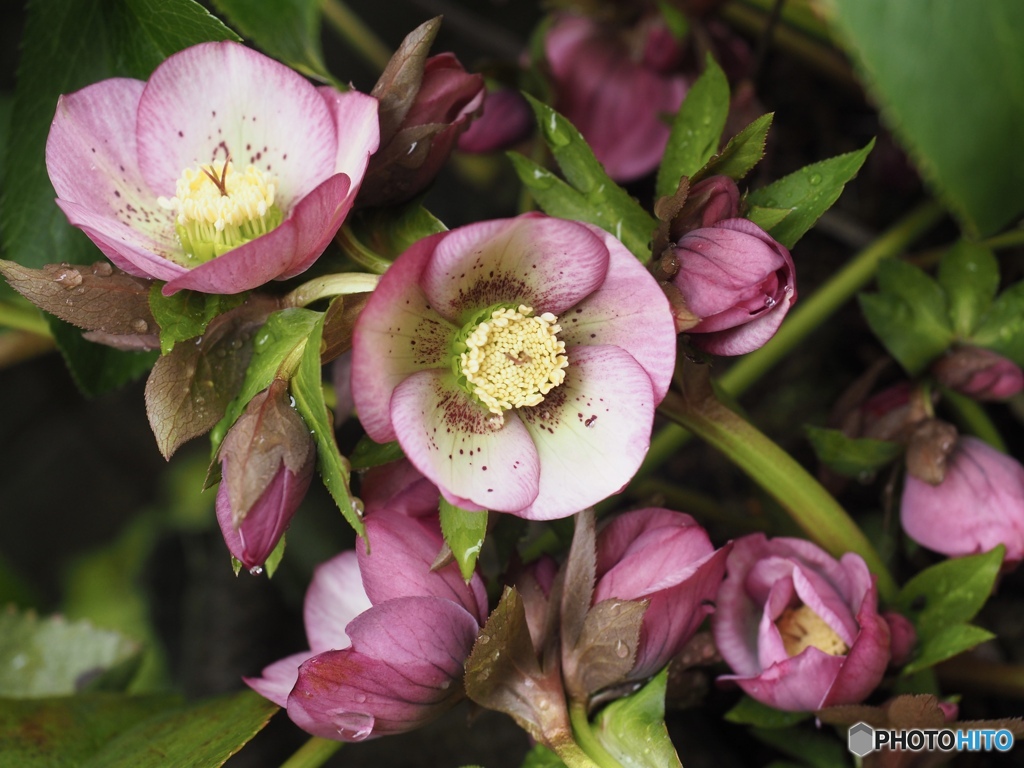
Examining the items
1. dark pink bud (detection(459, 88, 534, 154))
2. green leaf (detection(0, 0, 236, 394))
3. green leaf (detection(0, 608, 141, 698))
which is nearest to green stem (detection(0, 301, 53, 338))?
green leaf (detection(0, 0, 236, 394))

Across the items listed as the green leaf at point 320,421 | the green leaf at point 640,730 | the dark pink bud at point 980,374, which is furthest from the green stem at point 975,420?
the green leaf at point 320,421

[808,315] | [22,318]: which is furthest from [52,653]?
[808,315]

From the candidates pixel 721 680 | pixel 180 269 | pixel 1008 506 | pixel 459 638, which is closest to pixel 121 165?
pixel 180 269

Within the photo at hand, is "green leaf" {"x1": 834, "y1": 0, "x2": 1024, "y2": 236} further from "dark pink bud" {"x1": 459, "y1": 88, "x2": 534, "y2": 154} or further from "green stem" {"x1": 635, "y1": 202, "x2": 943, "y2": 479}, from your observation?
"dark pink bud" {"x1": 459, "y1": 88, "x2": 534, "y2": 154}

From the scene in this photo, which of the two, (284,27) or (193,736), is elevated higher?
(284,27)

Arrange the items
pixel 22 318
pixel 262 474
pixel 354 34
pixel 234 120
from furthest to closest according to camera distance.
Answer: pixel 354 34
pixel 22 318
pixel 234 120
pixel 262 474

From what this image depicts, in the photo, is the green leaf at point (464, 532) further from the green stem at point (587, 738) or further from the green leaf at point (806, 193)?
the green leaf at point (806, 193)

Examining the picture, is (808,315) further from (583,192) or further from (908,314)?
(583,192)

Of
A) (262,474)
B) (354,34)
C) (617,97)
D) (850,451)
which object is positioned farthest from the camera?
(354,34)
